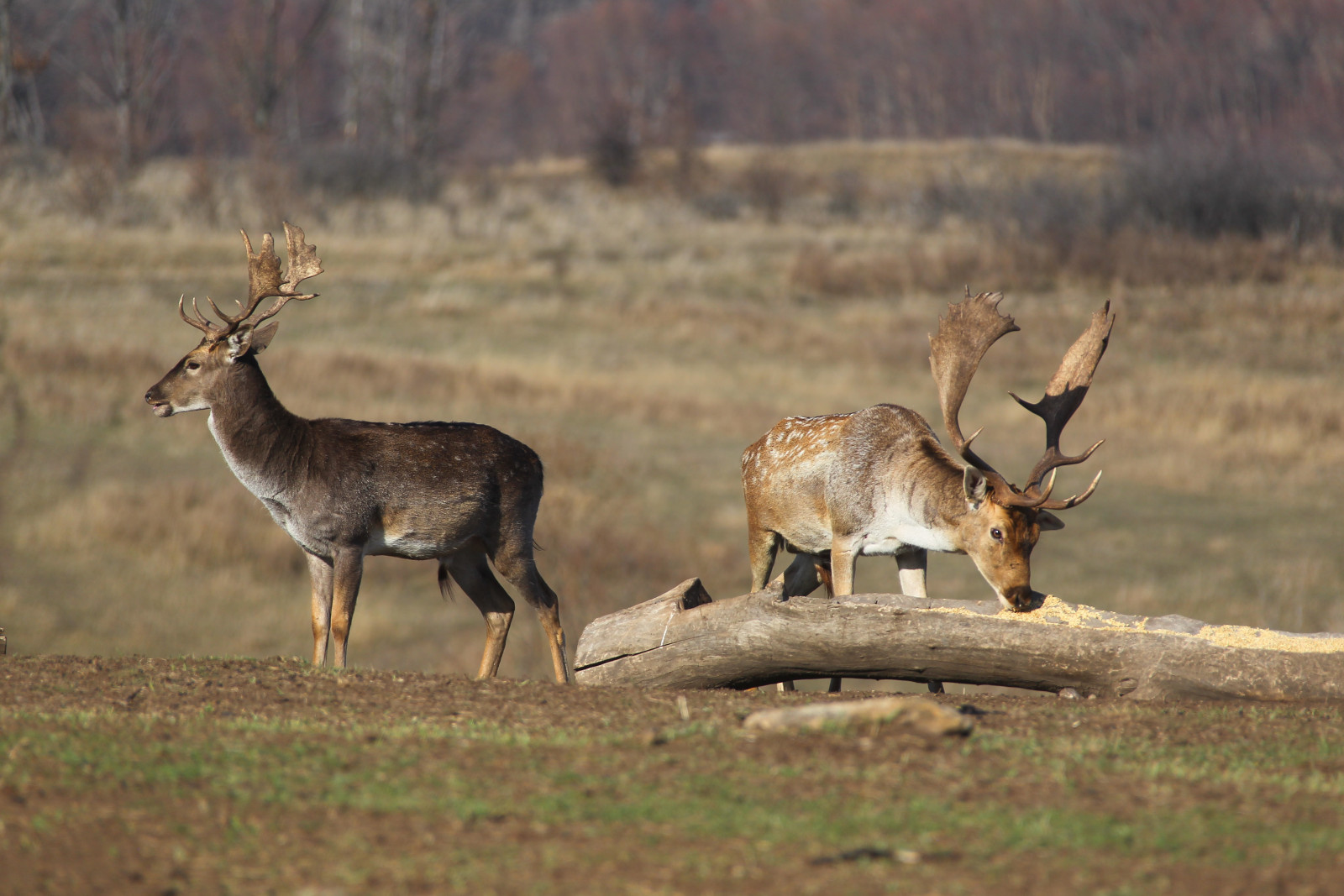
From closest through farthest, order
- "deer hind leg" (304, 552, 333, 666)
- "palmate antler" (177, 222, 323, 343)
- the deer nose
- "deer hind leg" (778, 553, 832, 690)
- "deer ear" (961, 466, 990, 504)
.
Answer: the deer nose, "deer ear" (961, 466, 990, 504), "deer hind leg" (304, 552, 333, 666), "palmate antler" (177, 222, 323, 343), "deer hind leg" (778, 553, 832, 690)

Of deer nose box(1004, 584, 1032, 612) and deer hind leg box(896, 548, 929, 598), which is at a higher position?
deer nose box(1004, 584, 1032, 612)

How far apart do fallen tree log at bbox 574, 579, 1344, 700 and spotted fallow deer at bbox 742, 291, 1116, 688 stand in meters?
0.58

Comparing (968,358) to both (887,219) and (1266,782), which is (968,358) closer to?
(1266,782)

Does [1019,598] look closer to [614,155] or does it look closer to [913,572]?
[913,572]

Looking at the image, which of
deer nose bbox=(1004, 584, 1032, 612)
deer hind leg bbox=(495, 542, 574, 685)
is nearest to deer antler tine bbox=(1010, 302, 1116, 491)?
deer nose bbox=(1004, 584, 1032, 612)

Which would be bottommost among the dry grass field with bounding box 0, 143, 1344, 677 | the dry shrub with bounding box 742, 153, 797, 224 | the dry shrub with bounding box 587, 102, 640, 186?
the dry grass field with bounding box 0, 143, 1344, 677

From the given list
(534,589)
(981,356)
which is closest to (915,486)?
(981,356)

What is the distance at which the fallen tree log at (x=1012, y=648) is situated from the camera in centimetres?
845

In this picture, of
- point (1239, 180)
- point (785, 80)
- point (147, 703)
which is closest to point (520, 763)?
point (147, 703)

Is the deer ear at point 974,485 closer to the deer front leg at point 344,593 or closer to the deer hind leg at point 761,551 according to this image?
the deer hind leg at point 761,551

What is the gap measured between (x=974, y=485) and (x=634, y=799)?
4142mm

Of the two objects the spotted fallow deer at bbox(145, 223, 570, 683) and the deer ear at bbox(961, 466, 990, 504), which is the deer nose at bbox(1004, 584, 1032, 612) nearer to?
the deer ear at bbox(961, 466, 990, 504)

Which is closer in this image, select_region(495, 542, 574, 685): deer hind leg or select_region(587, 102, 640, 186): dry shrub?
select_region(495, 542, 574, 685): deer hind leg

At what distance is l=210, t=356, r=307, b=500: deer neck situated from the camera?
10.2 m
